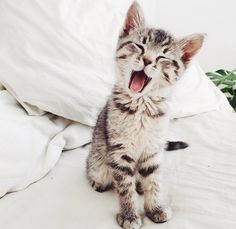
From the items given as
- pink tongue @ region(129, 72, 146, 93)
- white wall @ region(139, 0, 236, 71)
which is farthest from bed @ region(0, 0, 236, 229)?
white wall @ region(139, 0, 236, 71)

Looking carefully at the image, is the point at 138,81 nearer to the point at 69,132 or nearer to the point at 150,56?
the point at 150,56

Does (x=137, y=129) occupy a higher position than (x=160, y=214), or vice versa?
(x=137, y=129)

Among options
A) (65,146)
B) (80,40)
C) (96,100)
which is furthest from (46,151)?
(80,40)

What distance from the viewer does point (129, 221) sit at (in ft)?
2.41

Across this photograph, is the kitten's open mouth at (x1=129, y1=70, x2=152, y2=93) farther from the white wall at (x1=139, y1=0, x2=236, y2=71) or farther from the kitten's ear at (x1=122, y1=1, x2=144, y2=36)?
the white wall at (x1=139, y1=0, x2=236, y2=71)

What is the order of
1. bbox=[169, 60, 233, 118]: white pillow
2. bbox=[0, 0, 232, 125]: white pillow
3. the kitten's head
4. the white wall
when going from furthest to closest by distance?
the white wall < bbox=[169, 60, 233, 118]: white pillow < bbox=[0, 0, 232, 125]: white pillow < the kitten's head

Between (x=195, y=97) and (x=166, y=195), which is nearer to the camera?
(x=166, y=195)

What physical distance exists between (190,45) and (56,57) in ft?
1.40

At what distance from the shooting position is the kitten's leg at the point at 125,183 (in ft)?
2.52

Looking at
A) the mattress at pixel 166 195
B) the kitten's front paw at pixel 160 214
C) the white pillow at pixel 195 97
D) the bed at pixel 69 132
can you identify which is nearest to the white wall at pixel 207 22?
the white pillow at pixel 195 97

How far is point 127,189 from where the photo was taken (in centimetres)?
79

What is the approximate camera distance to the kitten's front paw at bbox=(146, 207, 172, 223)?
2.47 feet

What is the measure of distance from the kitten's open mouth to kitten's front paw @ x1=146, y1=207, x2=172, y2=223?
10.3 inches

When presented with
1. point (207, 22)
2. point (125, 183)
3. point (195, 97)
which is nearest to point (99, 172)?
point (125, 183)
